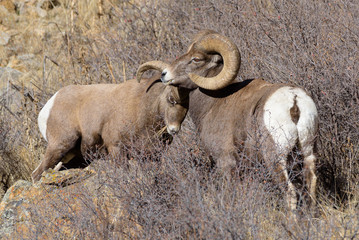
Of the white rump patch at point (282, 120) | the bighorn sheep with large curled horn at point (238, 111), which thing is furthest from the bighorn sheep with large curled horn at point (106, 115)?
the white rump patch at point (282, 120)

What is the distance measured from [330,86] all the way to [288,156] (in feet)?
5.46

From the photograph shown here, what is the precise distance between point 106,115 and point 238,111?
2.32 metres

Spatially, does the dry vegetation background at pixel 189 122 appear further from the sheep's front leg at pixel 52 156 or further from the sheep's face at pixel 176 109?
the sheep's front leg at pixel 52 156

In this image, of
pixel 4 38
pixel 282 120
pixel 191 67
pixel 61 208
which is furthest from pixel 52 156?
pixel 4 38

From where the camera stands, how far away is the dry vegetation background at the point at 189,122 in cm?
436

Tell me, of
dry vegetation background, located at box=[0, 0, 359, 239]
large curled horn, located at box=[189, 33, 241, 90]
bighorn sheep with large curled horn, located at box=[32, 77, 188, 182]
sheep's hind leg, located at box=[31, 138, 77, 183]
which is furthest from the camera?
sheep's hind leg, located at box=[31, 138, 77, 183]

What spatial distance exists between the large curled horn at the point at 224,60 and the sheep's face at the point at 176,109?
543mm

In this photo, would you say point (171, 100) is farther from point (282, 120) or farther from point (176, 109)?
point (282, 120)

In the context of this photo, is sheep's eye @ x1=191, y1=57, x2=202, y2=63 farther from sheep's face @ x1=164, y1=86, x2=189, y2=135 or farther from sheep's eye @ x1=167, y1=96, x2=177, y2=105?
sheep's eye @ x1=167, y1=96, x2=177, y2=105

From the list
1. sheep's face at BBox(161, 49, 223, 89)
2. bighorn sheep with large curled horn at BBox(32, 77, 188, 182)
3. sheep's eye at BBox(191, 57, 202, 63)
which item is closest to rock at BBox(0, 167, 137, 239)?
bighorn sheep with large curled horn at BBox(32, 77, 188, 182)

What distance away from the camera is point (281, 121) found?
193 inches

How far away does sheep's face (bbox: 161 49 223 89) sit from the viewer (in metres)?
6.16

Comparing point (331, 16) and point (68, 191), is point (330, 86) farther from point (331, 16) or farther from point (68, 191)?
point (68, 191)

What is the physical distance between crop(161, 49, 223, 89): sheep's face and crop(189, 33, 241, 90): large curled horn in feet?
0.38
